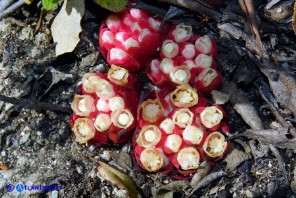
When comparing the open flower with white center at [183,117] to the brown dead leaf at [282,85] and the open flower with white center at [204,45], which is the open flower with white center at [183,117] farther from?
the brown dead leaf at [282,85]

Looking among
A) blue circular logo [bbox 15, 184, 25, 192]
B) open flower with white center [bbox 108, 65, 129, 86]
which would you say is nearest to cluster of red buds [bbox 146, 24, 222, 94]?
open flower with white center [bbox 108, 65, 129, 86]

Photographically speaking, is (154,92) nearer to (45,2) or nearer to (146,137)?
(146,137)

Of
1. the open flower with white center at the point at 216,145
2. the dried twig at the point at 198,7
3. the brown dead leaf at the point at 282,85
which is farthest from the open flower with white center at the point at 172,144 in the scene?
the dried twig at the point at 198,7

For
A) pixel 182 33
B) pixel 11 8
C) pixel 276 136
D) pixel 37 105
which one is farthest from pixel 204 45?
pixel 11 8

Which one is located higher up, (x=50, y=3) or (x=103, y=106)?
(x=50, y=3)

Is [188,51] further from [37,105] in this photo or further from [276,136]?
[37,105]

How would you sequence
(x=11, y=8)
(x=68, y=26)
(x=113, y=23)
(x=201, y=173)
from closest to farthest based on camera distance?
(x=201, y=173)
(x=113, y=23)
(x=68, y=26)
(x=11, y=8)

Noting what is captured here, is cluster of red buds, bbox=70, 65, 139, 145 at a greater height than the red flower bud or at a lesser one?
lesser

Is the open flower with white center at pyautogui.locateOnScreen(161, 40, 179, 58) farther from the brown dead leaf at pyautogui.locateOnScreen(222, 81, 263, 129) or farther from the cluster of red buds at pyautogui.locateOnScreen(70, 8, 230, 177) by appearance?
the brown dead leaf at pyautogui.locateOnScreen(222, 81, 263, 129)
